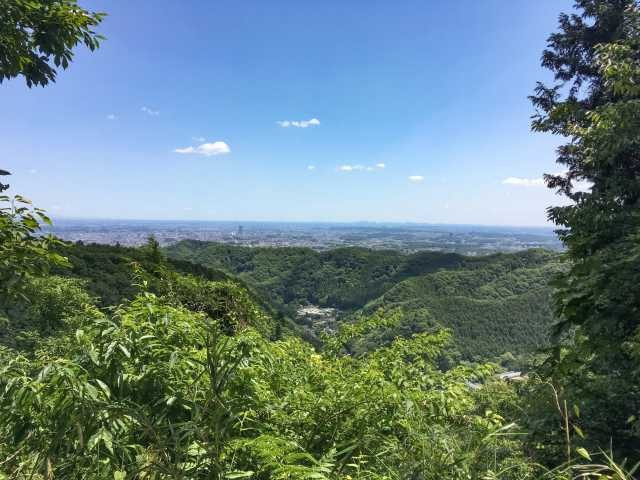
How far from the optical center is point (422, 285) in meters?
87.9

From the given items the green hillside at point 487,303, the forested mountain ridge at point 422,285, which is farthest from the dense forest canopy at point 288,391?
the green hillside at point 487,303

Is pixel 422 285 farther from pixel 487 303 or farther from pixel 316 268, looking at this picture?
pixel 316 268

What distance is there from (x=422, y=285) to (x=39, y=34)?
90.0m

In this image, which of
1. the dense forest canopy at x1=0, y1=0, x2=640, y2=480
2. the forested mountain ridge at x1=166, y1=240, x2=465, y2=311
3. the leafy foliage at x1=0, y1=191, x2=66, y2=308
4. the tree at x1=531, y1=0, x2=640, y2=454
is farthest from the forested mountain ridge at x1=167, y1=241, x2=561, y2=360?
the leafy foliage at x1=0, y1=191, x2=66, y2=308

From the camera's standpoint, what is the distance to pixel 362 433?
278cm

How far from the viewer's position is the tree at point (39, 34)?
2568 mm

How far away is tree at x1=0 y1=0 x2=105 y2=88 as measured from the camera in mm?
2568

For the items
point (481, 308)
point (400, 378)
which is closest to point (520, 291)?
point (481, 308)

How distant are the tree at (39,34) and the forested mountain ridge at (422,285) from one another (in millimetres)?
46603

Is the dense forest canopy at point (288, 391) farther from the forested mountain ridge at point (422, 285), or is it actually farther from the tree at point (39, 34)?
the forested mountain ridge at point (422, 285)

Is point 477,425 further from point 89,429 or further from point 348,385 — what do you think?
point 89,429

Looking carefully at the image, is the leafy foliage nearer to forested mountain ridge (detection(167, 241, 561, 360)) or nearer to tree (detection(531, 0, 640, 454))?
tree (detection(531, 0, 640, 454))

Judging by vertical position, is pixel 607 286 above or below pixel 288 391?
above

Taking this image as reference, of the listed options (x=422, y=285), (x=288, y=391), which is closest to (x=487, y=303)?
(x=422, y=285)
